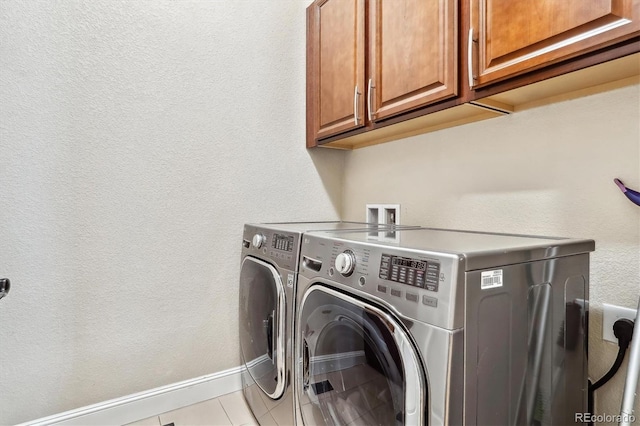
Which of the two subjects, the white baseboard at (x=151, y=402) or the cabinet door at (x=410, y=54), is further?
the white baseboard at (x=151, y=402)

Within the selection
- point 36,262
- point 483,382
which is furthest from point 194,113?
point 483,382

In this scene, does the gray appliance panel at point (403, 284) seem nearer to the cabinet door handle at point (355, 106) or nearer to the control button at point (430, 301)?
the control button at point (430, 301)

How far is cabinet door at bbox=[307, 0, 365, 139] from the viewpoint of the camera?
161cm

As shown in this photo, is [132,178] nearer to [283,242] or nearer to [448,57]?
[283,242]

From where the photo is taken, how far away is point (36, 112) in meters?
1.39

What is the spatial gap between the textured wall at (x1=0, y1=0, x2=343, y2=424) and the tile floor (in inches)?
6.2

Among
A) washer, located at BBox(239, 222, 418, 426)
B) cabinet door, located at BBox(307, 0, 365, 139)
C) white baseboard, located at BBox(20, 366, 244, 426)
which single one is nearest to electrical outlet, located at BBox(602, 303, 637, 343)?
washer, located at BBox(239, 222, 418, 426)

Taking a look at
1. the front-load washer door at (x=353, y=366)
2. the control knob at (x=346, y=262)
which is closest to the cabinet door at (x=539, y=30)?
the control knob at (x=346, y=262)

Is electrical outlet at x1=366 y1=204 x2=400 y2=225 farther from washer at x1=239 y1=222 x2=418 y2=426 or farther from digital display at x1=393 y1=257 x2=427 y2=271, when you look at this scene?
digital display at x1=393 y1=257 x2=427 y2=271

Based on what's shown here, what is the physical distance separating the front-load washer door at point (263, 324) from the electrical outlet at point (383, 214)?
76 centimetres

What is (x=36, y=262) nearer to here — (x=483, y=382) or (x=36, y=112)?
(x=36, y=112)

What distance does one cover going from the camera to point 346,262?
0.93m

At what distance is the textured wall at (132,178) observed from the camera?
138 cm

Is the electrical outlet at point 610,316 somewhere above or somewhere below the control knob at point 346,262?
below
